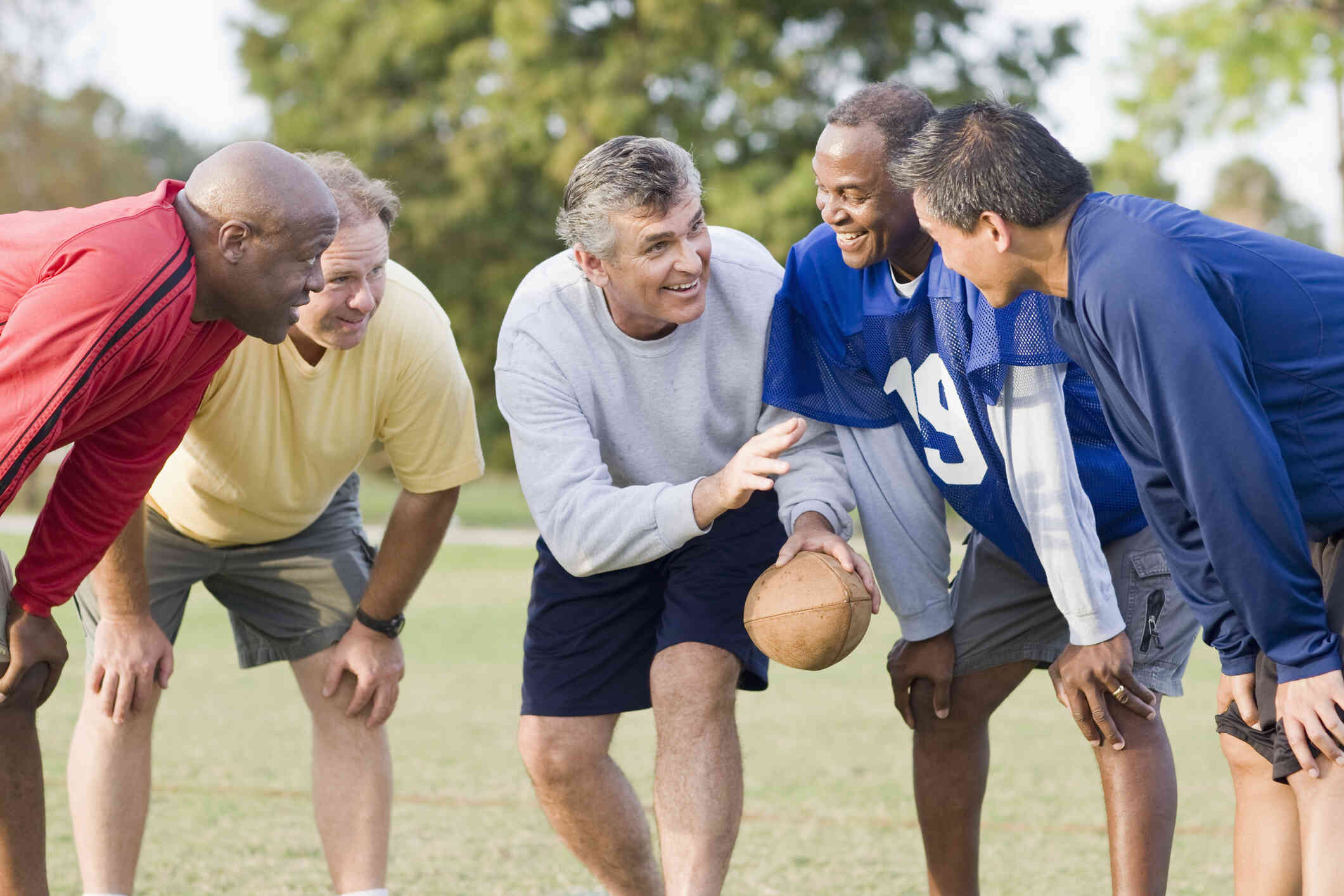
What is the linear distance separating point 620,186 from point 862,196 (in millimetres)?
706

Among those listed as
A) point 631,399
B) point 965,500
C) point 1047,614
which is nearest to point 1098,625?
point 1047,614

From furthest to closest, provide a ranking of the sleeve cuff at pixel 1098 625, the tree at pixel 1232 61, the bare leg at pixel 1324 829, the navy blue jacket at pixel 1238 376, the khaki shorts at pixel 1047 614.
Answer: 1. the tree at pixel 1232 61
2. the khaki shorts at pixel 1047 614
3. the sleeve cuff at pixel 1098 625
4. the bare leg at pixel 1324 829
5. the navy blue jacket at pixel 1238 376

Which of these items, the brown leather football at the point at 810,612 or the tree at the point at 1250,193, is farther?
the tree at the point at 1250,193

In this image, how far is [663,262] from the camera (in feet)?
13.8

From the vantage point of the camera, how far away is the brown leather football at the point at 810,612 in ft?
12.9

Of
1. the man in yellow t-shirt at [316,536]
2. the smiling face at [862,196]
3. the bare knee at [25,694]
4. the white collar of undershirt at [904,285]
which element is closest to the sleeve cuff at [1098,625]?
the white collar of undershirt at [904,285]

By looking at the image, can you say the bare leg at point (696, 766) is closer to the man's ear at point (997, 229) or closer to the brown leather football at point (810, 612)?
the brown leather football at point (810, 612)

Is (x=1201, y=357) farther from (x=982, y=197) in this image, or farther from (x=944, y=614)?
(x=944, y=614)

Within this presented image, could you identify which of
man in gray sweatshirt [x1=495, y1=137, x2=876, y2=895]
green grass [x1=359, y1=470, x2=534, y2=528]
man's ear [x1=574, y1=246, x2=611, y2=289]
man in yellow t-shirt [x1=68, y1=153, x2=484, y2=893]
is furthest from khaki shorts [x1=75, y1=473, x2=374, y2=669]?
green grass [x1=359, y1=470, x2=534, y2=528]

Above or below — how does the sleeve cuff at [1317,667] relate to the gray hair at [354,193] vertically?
below

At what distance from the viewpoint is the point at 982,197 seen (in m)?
3.31

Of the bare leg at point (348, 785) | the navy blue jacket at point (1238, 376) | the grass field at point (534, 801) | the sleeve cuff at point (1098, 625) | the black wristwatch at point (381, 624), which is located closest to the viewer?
the navy blue jacket at point (1238, 376)

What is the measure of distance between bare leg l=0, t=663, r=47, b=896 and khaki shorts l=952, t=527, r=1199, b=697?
2740 mm

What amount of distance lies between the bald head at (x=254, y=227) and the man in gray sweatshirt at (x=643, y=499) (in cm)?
82
